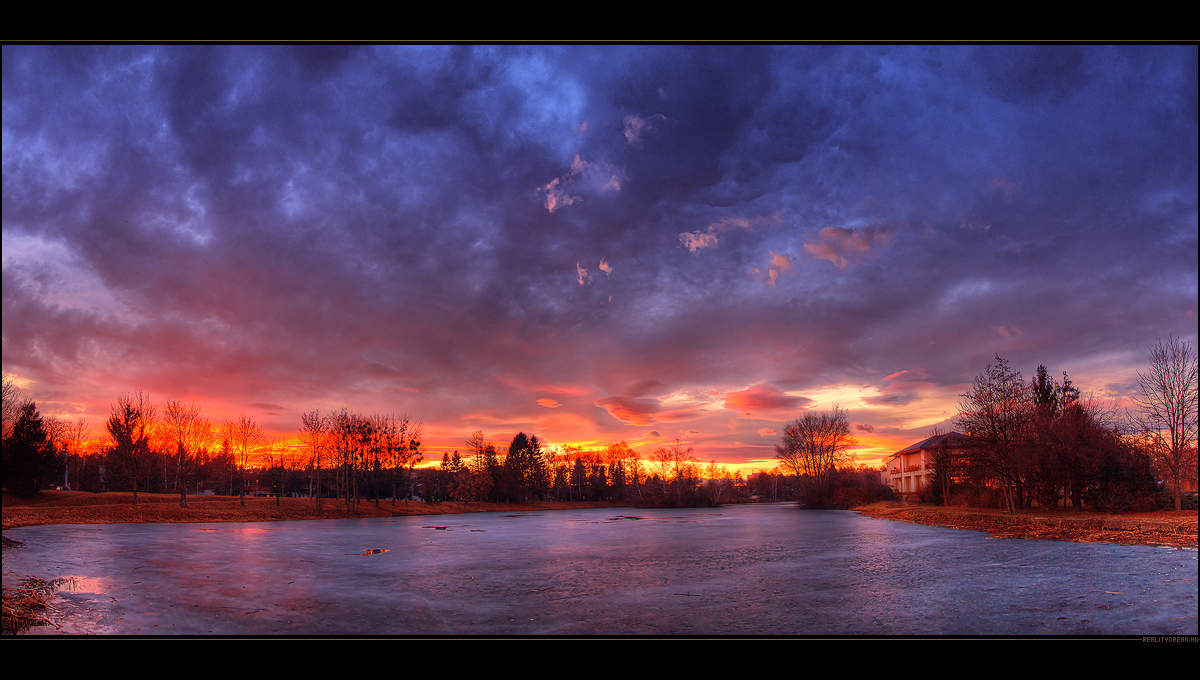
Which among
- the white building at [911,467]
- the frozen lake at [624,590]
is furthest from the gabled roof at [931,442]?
the frozen lake at [624,590]

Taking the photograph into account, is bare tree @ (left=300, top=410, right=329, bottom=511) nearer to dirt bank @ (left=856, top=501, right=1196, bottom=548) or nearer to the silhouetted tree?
the silhouetted tree

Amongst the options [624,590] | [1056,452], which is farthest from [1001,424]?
[624,590]

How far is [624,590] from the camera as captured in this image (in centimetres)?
1319

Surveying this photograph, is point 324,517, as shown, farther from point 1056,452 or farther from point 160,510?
point 1056,452

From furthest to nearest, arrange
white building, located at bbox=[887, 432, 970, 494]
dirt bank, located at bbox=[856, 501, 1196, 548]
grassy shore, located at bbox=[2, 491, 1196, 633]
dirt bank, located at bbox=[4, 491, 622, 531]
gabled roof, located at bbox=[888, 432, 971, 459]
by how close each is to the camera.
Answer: white building, located at bbox=[887, 432, 970, 494], gabled roof, located at bbox=[888, 432, 971, 459], dirt bank, located at bbox=[4, 491, 622, 531], dirt bank, located at bbox=[856, 501, 1196, 548], grassy shore, located at bbox=[2, 491, 1196, 633]

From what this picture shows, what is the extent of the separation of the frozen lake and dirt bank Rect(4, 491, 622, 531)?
65.6ft

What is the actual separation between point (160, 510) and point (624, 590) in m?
48.2

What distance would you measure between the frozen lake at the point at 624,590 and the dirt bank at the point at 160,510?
1998 centimetres

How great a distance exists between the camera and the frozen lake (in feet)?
31.7

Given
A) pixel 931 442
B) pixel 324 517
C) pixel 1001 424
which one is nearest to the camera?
pixel 1001 424

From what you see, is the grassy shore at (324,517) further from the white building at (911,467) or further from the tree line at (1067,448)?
the white building at (911,467)

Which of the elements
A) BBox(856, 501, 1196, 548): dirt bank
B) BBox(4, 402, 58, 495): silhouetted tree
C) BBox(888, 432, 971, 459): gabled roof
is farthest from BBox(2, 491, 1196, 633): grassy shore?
BBox(888, 432, 971, 459): gabled roof

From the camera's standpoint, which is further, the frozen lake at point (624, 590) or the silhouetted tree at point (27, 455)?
the silhouetted tree at point (27, 455)

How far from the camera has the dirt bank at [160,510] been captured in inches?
1474
